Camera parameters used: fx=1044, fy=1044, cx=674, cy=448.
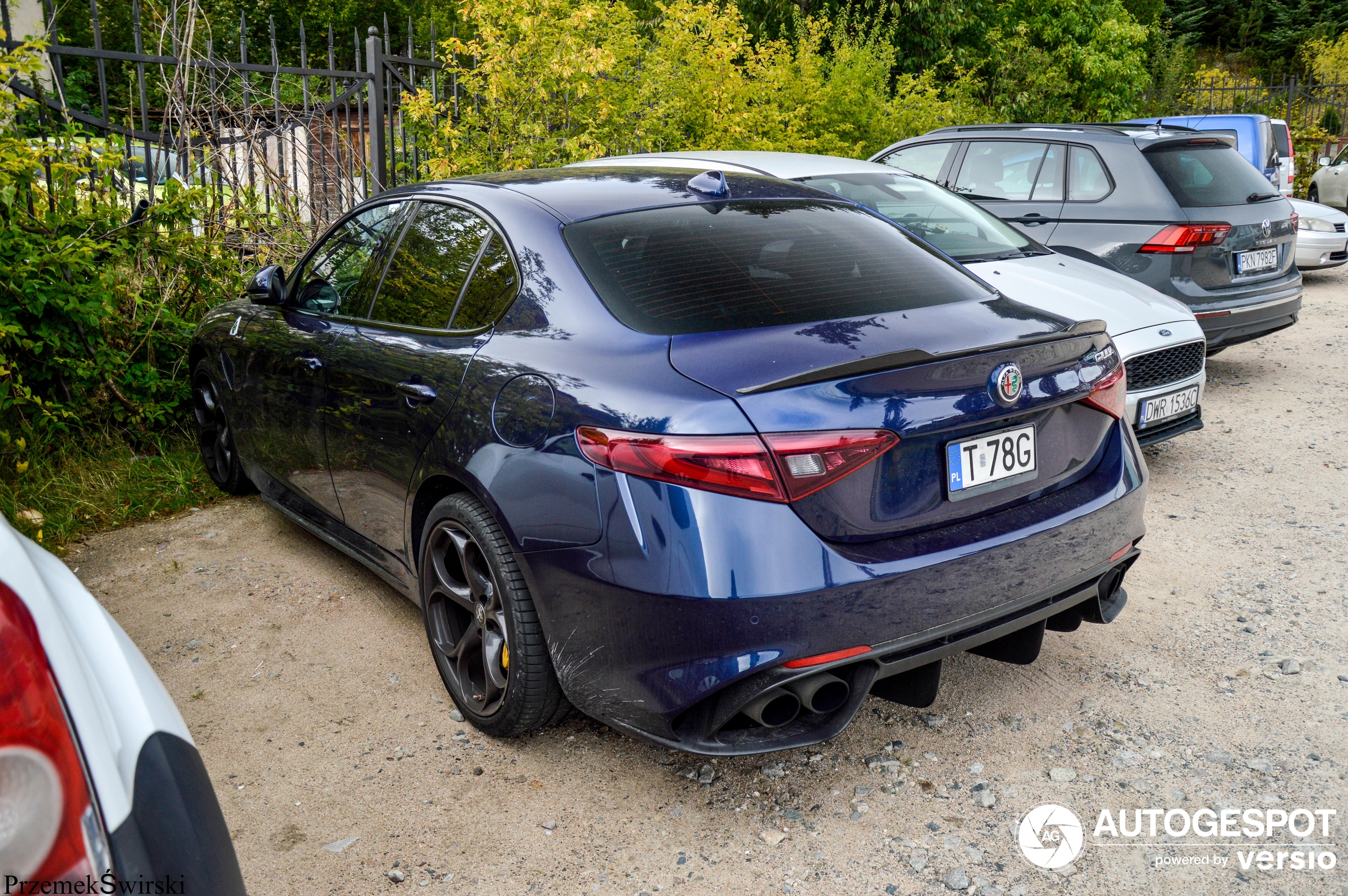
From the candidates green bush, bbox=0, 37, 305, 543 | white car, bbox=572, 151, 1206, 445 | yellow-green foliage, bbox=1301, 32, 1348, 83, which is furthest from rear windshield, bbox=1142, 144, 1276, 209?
yellow-green foliage, bbox=1301, 32, 1348, 83

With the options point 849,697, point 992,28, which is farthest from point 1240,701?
point 992,28

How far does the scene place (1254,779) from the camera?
279cm

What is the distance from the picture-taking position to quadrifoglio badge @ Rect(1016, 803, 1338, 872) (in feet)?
8.20

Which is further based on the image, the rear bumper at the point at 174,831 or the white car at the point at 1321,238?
the white car at the point at 1321,238

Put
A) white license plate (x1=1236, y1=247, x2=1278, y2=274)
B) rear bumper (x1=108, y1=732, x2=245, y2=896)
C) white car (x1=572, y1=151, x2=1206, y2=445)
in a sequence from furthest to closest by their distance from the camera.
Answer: white license plate (x1=1236, y1=247, x2=1278, y2=274) < white car (x1=572, y1=151, x2=1206, y2=445) < rear bumper (x1=108, y1=732, x2=245, y2=896)

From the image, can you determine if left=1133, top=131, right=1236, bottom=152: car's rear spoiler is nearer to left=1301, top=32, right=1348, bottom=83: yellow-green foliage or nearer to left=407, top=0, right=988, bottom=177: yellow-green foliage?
left=407, top=0, right=988, bottom=177: yellow-green foliage

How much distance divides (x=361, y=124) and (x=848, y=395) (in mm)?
6318

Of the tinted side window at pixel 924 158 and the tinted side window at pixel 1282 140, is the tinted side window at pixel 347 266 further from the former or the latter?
the tinted side window at pixel 1282 140

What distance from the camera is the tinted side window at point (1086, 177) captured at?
22.5 feet

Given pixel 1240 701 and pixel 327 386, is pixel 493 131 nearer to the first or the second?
pixel 327 386

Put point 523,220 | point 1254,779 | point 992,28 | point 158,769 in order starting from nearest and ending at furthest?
point 158,769 < point 1254,779 < point 523,220 < point 992,28

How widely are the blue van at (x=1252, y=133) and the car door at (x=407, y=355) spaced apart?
10965 mm

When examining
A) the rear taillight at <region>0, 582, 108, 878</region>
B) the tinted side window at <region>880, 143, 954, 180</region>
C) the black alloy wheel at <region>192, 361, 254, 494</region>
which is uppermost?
the rear taillight at <region>0, 582, 108, 878</region>

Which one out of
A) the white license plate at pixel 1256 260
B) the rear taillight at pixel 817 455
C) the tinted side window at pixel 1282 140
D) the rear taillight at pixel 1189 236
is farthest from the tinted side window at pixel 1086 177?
the tinted side window at pixel 1282 140
